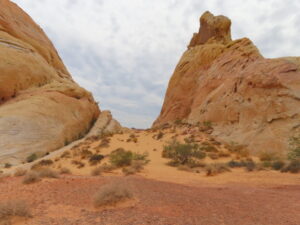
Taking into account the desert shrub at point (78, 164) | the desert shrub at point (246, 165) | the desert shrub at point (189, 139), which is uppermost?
the desert shrub at point (189, 139)

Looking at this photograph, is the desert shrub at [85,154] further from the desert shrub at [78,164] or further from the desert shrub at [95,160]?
the desert shrub at [78,164]

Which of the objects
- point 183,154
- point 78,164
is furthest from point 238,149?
point 78,164

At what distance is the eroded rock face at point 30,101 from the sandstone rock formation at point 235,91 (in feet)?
33.4

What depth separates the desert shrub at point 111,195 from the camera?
6.31 metres

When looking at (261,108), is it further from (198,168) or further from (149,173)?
(149,173)

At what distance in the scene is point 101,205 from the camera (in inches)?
247

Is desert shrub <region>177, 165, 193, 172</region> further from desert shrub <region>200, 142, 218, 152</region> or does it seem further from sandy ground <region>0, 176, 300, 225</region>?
sandy ground <region>0, 176, 300, 225</region>

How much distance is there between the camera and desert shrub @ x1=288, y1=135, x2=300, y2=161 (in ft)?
49.9

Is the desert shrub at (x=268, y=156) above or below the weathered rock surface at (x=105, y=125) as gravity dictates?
below

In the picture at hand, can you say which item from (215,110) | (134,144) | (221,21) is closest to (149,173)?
(134,144)

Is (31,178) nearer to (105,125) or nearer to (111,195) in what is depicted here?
(111,195)

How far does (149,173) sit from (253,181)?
4403 millimetres

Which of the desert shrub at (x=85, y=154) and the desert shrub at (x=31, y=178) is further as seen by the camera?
the desert shrub at (x=85, y=154)

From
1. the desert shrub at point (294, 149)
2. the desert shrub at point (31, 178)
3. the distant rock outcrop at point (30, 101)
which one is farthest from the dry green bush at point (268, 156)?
the distant rock outcrop at point (30, 101)
